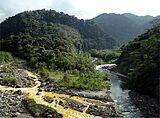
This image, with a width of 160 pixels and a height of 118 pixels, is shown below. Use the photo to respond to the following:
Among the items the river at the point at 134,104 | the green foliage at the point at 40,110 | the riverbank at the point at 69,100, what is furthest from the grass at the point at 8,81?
the river at the point at 134,104

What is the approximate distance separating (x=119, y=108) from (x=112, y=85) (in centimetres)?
3030

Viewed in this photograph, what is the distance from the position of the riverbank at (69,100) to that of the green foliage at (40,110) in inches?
31.6

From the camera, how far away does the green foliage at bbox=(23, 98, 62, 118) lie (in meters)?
A: 49.0

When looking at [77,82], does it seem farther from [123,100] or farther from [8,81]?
→ [8,81]

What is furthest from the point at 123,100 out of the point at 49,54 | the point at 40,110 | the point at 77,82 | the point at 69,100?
the point at 49,54

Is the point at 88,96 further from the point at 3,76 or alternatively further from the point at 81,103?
the point at 3,76

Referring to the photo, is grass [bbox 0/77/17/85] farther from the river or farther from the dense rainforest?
the river

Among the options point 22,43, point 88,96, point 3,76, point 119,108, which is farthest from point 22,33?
point 119,108

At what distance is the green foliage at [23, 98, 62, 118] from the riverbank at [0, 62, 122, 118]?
802 mm

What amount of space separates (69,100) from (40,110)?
38.5 feet

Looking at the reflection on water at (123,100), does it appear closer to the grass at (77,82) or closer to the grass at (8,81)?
the grass at (77,82)

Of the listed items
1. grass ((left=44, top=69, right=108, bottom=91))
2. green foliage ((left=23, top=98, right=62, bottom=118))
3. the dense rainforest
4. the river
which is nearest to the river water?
the river

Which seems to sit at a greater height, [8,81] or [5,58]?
[5,58]

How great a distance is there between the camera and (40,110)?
168 feet
